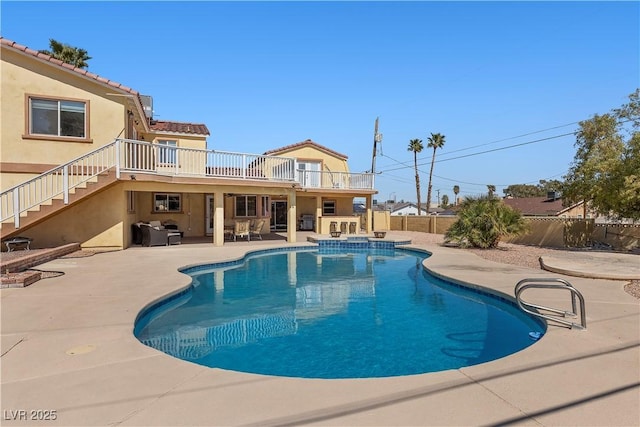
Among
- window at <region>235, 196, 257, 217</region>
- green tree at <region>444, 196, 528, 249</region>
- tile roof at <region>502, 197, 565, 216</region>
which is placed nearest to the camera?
green tree at <region>444, 196, 528, 249</region>

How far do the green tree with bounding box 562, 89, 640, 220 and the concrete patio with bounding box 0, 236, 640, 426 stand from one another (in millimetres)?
13017

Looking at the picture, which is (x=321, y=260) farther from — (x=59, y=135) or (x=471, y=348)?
(x=59, y=135)

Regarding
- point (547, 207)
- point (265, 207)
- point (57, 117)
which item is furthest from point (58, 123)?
point (547, 207)

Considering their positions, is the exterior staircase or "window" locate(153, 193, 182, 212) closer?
the exterior staircase

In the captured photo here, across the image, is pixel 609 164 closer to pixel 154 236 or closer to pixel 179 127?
pixel 154 236

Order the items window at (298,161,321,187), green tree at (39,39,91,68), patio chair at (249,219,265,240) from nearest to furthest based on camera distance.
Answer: patio chair at (249,219,265,240)
window at (298,161,321,187)
green tree at (39,39,91,68)

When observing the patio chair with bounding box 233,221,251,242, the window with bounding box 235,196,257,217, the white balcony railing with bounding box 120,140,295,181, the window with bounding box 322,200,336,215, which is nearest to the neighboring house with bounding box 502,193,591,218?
the window with bounding box 322,200,336,215

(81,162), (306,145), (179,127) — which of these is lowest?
(81,162)

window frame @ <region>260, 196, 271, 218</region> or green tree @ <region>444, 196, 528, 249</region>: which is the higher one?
window frame @ <region>260, 196, 271, 218</region>

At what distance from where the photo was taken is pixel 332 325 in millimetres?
7035

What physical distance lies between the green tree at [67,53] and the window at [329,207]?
19.4 m

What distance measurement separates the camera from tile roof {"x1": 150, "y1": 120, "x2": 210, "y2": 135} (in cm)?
2084

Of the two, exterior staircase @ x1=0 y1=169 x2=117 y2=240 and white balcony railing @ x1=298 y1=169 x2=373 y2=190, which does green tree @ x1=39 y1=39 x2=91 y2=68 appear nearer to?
exterior staircase @ x1=0 y1=169 x2=117 y2=240

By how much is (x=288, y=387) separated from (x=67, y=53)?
29.6 metres
